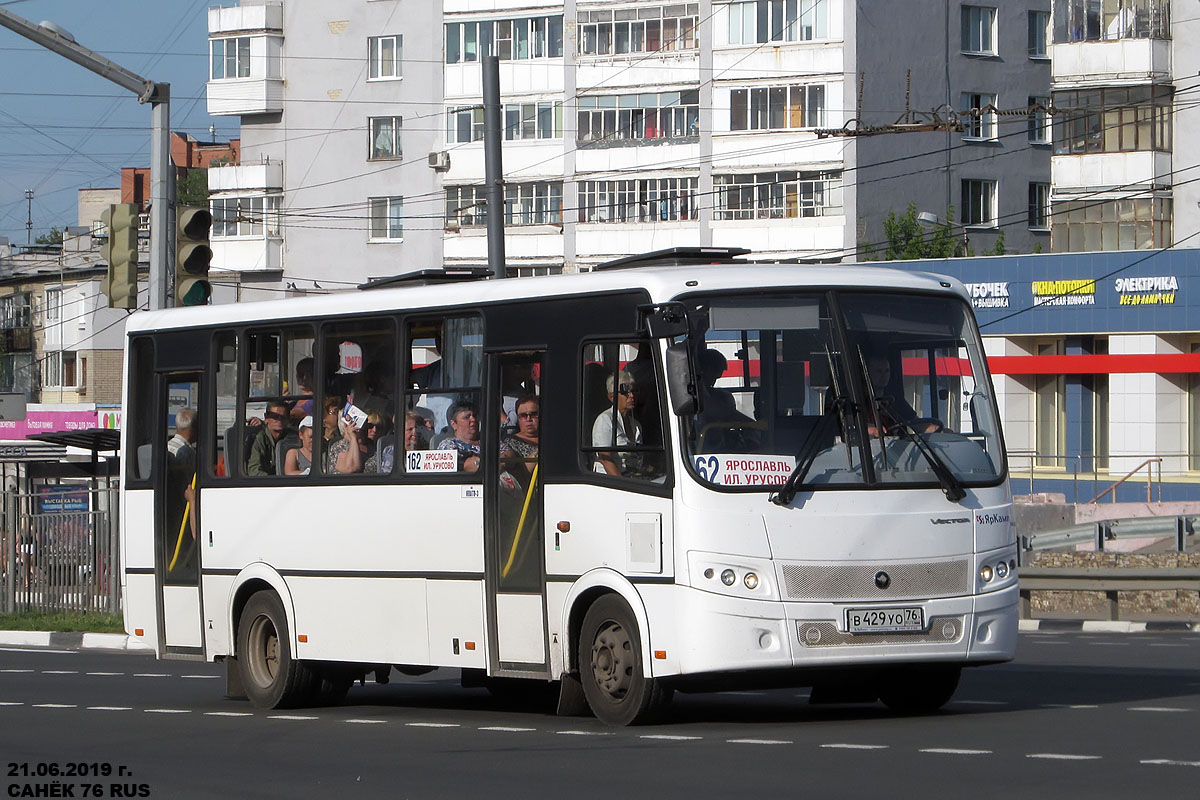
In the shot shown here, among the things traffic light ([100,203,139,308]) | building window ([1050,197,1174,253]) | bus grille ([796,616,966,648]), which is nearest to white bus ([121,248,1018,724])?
bus grille ([796,616,966,648])

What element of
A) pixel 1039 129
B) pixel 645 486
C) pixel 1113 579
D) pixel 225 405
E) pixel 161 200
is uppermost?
pixel 1039 129

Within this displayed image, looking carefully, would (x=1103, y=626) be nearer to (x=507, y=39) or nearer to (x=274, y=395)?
(x=274, y=395)

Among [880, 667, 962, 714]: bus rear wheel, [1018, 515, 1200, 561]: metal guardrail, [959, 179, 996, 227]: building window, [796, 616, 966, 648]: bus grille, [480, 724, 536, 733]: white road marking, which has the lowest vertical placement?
[1018, 515, 1200, 561]: metal guardrail

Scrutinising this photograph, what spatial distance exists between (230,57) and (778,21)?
2486 centimetres

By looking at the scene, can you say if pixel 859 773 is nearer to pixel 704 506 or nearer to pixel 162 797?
pixel 704 506

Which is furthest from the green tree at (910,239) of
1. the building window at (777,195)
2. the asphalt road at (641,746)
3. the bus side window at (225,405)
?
the bus side window at (225,405)

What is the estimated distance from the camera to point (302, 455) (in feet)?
50.1

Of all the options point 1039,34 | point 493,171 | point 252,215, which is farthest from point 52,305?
point 493,171

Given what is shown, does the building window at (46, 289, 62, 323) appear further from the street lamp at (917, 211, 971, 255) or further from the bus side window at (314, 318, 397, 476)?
the bus side window at (314, 318, 397, 476)

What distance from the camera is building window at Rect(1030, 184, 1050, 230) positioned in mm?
71062

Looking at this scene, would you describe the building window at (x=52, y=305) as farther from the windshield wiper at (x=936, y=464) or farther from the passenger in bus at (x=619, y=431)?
the windshield wiper at (x=936, y=464)

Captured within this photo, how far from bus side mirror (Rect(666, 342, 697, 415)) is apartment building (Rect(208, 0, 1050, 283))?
169 feet

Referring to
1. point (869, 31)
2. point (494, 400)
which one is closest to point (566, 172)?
point (869, 31)

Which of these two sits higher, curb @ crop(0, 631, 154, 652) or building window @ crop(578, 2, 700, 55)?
building window @ crop(578, 2, 700, 55)
